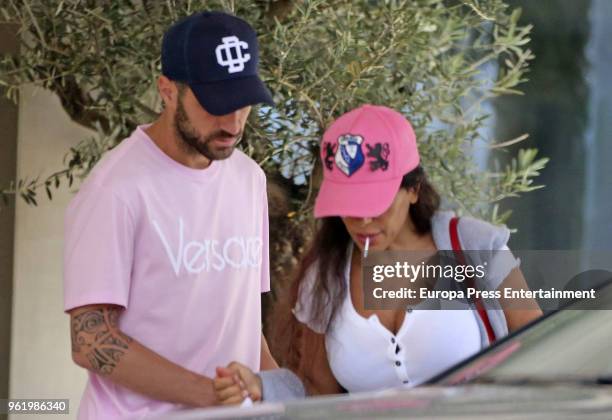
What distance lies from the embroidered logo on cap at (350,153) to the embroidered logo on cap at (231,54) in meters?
0.38

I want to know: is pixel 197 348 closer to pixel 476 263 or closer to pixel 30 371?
pixel 476 263

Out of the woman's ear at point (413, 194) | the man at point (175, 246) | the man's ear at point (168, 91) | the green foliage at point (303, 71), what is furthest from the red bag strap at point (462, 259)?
the green foliage at point (303, 71)

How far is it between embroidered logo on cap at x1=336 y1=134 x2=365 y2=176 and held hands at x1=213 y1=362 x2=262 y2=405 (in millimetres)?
653

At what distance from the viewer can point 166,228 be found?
391cm

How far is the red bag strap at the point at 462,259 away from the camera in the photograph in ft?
→ 12.4

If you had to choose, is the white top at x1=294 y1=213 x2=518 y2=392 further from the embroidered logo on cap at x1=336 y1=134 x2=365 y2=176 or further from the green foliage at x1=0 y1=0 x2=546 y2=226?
the green foliage at x1=0 y1=0 x2=546 y2=226

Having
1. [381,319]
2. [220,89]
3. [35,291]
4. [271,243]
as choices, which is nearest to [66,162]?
[35,291]

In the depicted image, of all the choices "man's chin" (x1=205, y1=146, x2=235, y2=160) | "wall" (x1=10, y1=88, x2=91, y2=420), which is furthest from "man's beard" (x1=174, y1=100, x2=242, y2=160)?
"wall" (x1=10, y1=88, x2=91, y2=420)

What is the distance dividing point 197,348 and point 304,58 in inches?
78.6

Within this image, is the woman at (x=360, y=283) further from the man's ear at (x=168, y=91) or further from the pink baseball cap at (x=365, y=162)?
the man's ear at (x=168, y=91)

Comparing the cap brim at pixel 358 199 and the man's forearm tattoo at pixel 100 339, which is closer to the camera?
the man's forearm tattoo at pixel 100 339

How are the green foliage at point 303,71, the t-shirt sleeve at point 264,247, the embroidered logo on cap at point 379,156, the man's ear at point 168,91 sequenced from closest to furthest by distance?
1. the embroidered logo on cap at point 379,156
2. the man's ear at point 168,91
3. the t-shirt sleeve at point 264,247
4. the green foliage at point 303,71

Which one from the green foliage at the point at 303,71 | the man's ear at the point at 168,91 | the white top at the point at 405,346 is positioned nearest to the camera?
the white top at the point at 405,346

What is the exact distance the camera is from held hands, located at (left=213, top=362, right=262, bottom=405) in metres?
3.76
